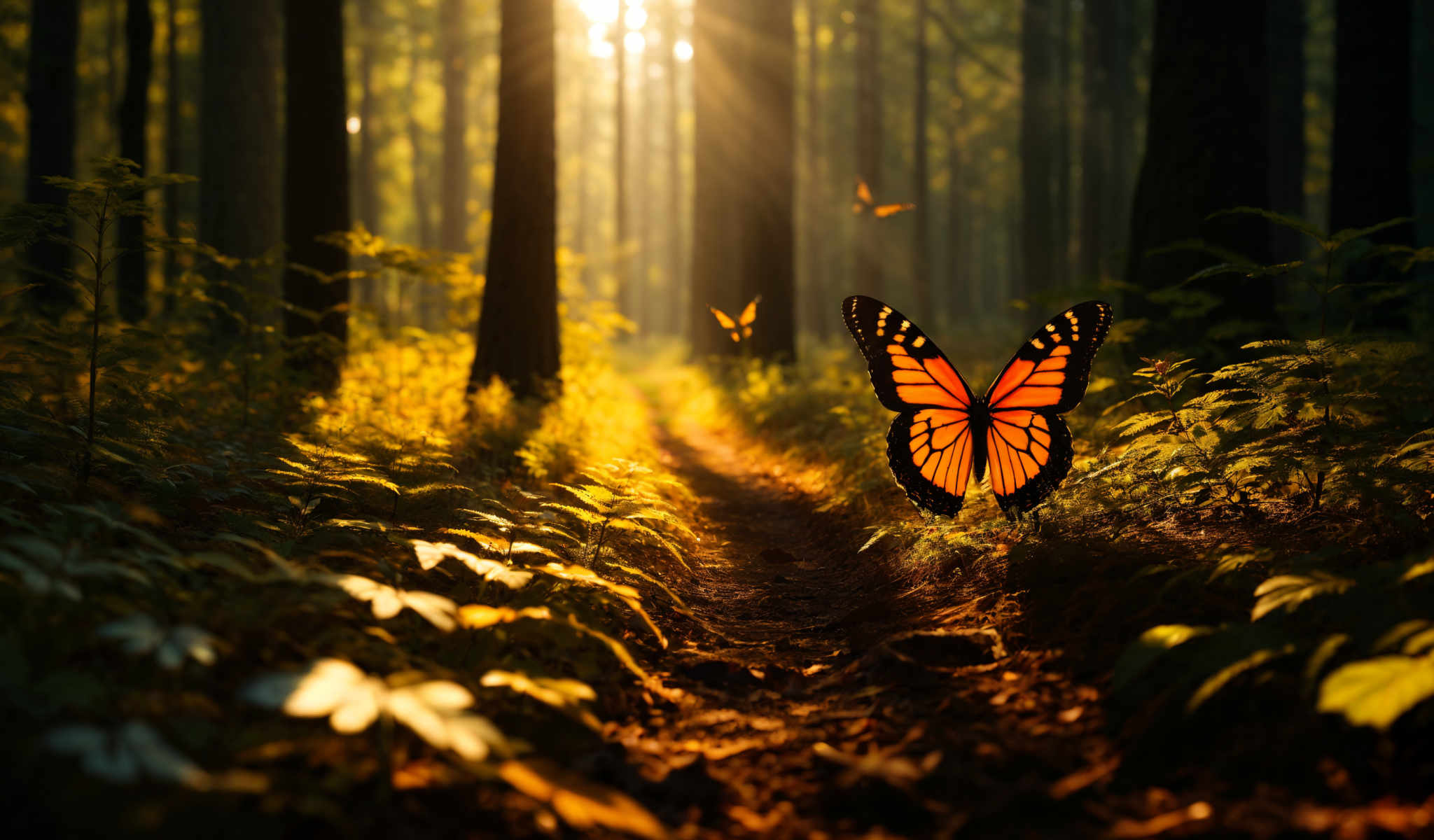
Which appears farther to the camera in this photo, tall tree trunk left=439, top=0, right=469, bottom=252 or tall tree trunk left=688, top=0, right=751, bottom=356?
tall tree trunk left=439, top=0, right=469, bottom=252

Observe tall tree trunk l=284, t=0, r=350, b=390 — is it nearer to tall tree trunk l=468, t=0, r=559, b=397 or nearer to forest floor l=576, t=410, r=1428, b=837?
tall tree trunk l=468, t=0, r=559, b=397

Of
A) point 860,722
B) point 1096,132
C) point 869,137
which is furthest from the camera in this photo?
point 1096,132

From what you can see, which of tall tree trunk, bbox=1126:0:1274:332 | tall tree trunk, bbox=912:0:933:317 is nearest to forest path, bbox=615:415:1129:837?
tall tree trunk, bbox=1126:0:1274:332

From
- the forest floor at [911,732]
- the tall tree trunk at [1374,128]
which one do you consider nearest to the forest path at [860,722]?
the forest floor at [911,732]

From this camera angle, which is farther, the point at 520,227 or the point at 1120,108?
the point at 1120,108

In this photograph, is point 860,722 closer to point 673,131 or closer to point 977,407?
point 977,407

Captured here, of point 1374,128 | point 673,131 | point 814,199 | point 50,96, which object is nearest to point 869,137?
point 814,199
